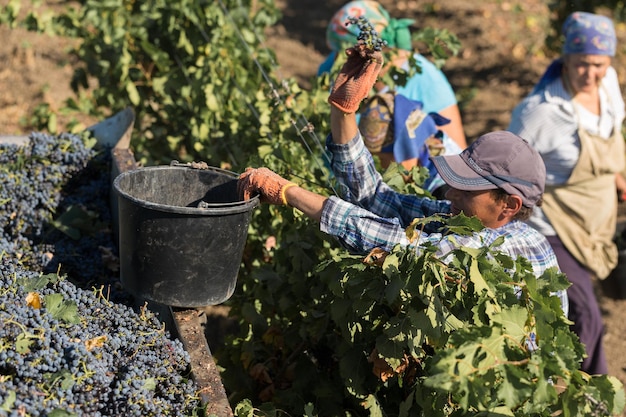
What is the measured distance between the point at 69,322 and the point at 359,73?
116 centimetres

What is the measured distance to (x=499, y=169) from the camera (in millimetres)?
2449

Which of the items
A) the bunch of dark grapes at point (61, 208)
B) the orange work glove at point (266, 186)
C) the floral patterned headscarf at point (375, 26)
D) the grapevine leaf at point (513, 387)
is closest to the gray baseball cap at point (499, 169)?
the orange work glove at point (266, 186)

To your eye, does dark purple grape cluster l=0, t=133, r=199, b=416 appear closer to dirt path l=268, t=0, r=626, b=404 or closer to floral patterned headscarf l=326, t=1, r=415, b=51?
floral patterned headscarf l=326, t=1, r=415, b=51

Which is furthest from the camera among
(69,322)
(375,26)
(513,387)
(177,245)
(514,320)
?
(375,26)

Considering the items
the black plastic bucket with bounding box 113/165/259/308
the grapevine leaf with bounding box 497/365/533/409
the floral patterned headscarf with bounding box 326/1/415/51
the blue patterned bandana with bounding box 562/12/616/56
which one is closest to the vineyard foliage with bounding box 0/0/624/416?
the grapevine leaf with bounding box 497/365/533/409

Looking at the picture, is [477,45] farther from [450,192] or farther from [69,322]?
[69,322]

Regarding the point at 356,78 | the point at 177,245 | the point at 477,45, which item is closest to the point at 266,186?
the point at 177,245

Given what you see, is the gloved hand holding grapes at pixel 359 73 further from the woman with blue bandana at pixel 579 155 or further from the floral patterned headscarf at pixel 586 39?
the floral patterned headscarf at pixel 586 39

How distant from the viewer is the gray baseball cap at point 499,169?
2.44 metres

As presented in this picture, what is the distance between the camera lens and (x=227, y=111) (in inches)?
170

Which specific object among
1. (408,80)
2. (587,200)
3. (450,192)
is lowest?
(587,200)

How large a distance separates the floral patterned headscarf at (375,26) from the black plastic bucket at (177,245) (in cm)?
198

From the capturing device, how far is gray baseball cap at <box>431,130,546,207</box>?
2443 mm

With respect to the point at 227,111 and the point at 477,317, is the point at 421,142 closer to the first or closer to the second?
the point at 227,111
